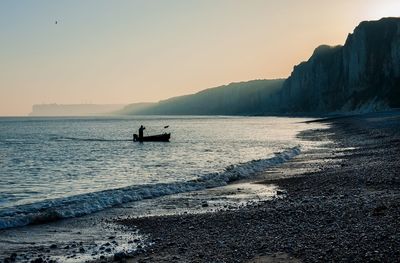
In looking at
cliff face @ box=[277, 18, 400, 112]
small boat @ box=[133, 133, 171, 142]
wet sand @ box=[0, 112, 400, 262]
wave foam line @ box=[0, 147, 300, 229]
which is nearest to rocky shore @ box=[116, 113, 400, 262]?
wet sand @ box=[0, 112, 400, 262]

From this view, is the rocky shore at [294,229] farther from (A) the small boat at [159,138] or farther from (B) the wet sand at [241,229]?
(A) the small boat at [159,138]

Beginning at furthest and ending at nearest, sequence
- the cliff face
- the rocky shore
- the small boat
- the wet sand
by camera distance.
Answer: the cliff face
the small boat
the wet sand
the rocky shore

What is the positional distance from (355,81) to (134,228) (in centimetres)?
17925

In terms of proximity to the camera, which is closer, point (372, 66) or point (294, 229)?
point (294, 229)

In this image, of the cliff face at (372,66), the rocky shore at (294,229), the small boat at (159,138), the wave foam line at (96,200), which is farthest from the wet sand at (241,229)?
the cliff face at (372,66)

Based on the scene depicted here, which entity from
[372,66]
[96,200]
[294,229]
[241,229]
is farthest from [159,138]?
[372,66]

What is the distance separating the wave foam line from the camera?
53.5 ft

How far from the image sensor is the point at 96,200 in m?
19.6

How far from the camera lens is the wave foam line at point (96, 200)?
1631cm

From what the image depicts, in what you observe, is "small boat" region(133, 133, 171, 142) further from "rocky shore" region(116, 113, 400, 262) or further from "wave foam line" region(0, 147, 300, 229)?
"rocky shore" region(116, 113, 400, 262)

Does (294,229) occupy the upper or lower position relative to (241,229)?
upper

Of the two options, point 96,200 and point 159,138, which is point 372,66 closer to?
point 159,138

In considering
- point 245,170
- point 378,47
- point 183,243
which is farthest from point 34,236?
point 378,47

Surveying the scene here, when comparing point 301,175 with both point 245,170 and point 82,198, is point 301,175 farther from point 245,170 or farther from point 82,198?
point 82,198
